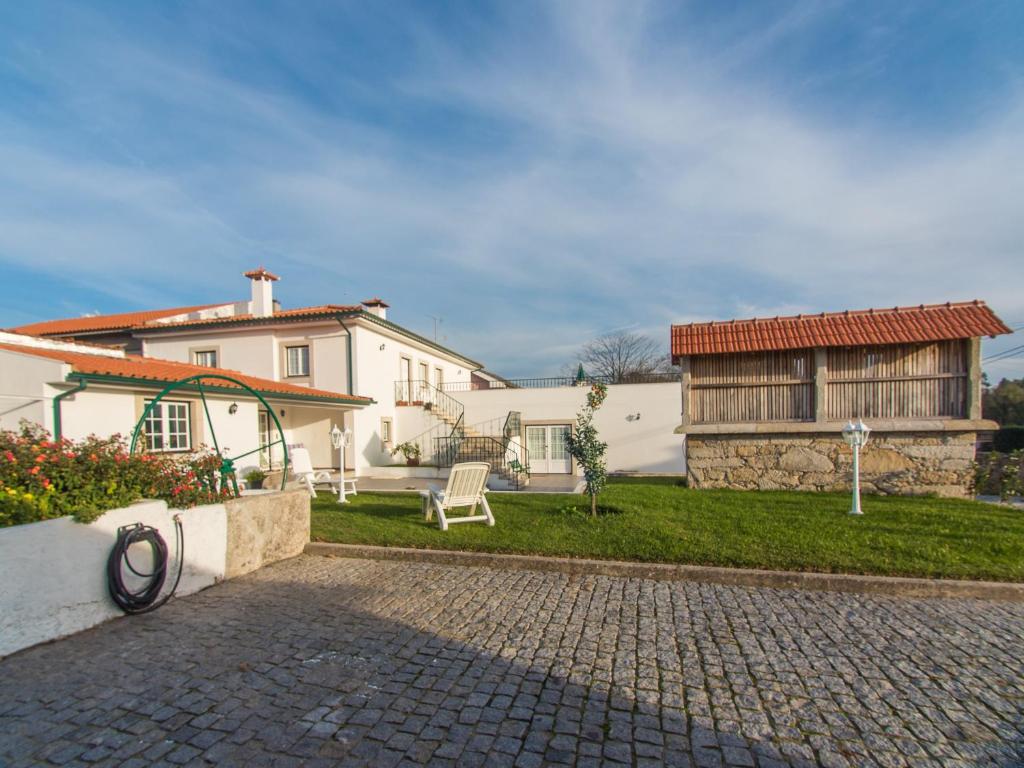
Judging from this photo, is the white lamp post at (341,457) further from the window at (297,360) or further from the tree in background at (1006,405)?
the tree in background at (1006,405)

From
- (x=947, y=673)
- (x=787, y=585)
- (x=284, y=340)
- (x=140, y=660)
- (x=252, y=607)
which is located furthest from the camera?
(x=284, y=340)

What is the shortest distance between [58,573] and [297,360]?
15.1 meters

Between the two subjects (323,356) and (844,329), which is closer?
(844,329)

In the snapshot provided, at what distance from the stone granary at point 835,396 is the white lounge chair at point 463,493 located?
493 cm

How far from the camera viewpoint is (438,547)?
20.2 ft

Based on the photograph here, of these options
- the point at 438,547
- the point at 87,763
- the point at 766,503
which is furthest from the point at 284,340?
the point at 87,763

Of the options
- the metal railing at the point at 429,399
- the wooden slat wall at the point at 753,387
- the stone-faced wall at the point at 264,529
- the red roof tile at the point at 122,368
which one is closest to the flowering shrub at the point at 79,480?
the stone-faced wall at the point at 264,529

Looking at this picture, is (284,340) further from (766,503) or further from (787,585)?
(787,585)

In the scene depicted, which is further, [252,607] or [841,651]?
[252,607]

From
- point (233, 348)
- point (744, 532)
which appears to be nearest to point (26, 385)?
point (233, 348)

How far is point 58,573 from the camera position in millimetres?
3793

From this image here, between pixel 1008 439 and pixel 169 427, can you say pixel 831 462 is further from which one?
pixel 1008 439

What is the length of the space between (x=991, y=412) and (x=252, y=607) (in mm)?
41984

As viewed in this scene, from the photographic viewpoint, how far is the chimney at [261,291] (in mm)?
18797
